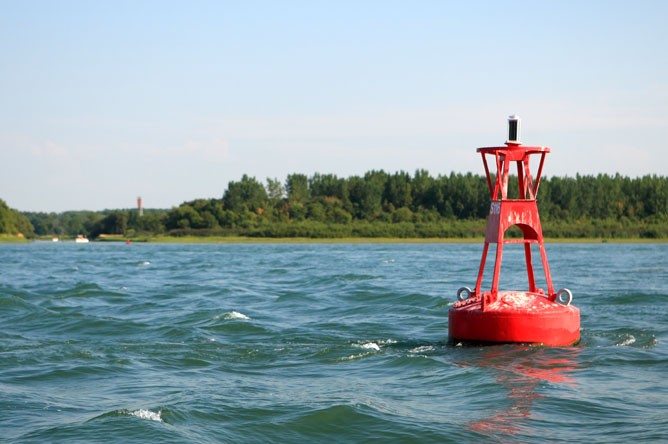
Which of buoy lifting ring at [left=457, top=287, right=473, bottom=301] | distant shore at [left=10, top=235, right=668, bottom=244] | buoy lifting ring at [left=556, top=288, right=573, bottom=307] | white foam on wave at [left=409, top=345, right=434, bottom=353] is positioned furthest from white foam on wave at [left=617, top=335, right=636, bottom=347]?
distant shore at [left=10, top=235, right=668, bottom=244]

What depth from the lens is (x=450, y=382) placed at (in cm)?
1470

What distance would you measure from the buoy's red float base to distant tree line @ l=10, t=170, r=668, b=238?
423ft

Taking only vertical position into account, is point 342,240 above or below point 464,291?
below

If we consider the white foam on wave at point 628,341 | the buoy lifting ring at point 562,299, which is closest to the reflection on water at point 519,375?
the buoy lifting ring at point 562,299

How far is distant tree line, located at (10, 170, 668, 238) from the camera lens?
153m

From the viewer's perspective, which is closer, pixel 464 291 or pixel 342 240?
pixel 464 291

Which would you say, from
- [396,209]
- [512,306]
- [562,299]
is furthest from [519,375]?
[396,209]

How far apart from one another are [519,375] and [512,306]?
1.93m

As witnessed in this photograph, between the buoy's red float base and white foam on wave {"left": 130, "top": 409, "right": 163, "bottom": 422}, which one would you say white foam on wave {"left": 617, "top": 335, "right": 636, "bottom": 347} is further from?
white foam on wave {"left": 130, "top": 409, "right": 163, "bottom": 422}

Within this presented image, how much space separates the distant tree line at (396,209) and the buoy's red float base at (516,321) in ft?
423

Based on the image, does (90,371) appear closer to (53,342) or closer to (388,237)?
(53,342)

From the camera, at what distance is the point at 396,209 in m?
178

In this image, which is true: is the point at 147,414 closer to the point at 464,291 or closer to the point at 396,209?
the point at 464,291

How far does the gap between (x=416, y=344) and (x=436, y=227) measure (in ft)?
438
